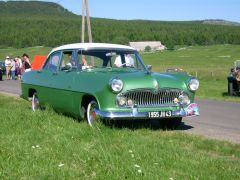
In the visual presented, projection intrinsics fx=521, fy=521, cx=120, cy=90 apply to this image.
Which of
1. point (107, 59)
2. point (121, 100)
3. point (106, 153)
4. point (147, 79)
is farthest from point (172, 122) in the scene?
point (106, 153)

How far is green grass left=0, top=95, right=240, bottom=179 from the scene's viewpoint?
17.6 feet

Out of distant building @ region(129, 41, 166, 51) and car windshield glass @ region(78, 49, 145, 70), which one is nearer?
car windshield glass @ region(78, 49, 145, 70)

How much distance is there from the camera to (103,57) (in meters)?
9.99

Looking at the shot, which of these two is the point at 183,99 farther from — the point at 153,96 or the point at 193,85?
the point at 153,96

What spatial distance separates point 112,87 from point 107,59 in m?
1.79

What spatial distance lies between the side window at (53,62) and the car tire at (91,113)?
68.8 inches

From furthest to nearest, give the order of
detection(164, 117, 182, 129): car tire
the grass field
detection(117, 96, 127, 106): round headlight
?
the grass field < detection(164, 117, 182, 129): car tire < detection(117, 96, 127, 106): round headlight

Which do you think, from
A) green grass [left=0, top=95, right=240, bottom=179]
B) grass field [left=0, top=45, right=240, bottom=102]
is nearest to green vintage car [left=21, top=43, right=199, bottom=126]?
green grass [left=0, top=95, right=240, bottom=179]

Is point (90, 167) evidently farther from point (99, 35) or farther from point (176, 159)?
point (99, 35)

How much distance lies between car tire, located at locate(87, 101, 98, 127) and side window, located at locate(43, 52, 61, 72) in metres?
1.75

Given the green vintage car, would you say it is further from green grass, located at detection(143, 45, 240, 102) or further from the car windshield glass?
green grass, located at detection(143, 45, 240, 102)

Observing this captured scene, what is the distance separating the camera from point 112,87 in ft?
27.3

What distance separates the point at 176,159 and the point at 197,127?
3.76 meters

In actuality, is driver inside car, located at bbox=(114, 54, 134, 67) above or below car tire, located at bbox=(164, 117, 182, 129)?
above
